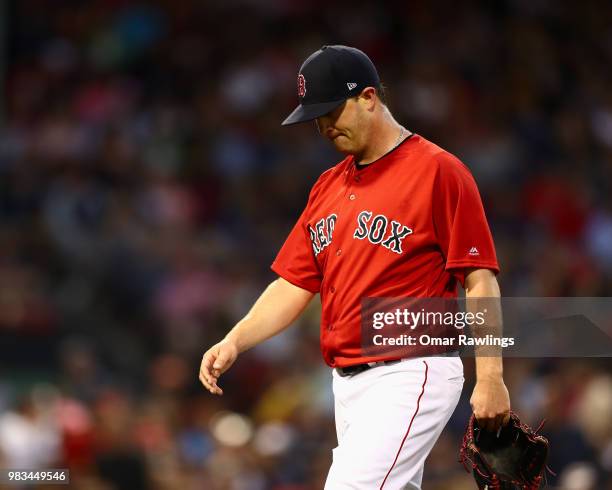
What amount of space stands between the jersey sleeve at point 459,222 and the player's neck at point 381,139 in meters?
0.23

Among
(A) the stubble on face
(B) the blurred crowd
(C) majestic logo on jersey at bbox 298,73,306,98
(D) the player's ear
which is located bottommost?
(B) the blurred crowd

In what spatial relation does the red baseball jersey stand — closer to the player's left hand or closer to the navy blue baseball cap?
the navy blue baseball cap

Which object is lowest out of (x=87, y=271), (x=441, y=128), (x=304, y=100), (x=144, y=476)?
(x=144, y=476)

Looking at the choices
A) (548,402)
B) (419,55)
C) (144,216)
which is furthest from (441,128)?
(548,402)

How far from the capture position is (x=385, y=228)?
151 inches

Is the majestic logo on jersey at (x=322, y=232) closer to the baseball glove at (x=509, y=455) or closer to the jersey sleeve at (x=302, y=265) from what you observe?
the jersey sleeve at (x=302, y=265)

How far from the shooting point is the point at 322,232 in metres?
A: 4.08

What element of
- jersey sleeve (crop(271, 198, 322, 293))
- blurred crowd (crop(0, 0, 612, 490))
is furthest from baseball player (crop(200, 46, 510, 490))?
blurred crowd (crop(0, 0, 612, 490))

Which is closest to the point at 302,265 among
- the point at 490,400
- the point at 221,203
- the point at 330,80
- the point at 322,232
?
the point at 322,232

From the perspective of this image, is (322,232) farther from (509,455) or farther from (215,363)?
(509,455)

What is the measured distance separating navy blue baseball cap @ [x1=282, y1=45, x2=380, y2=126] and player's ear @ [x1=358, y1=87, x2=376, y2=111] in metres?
0.01

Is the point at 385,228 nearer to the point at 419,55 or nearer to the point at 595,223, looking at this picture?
the point at 595,223

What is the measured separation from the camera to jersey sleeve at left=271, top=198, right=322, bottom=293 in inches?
167

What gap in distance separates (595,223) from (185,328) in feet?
10.7
